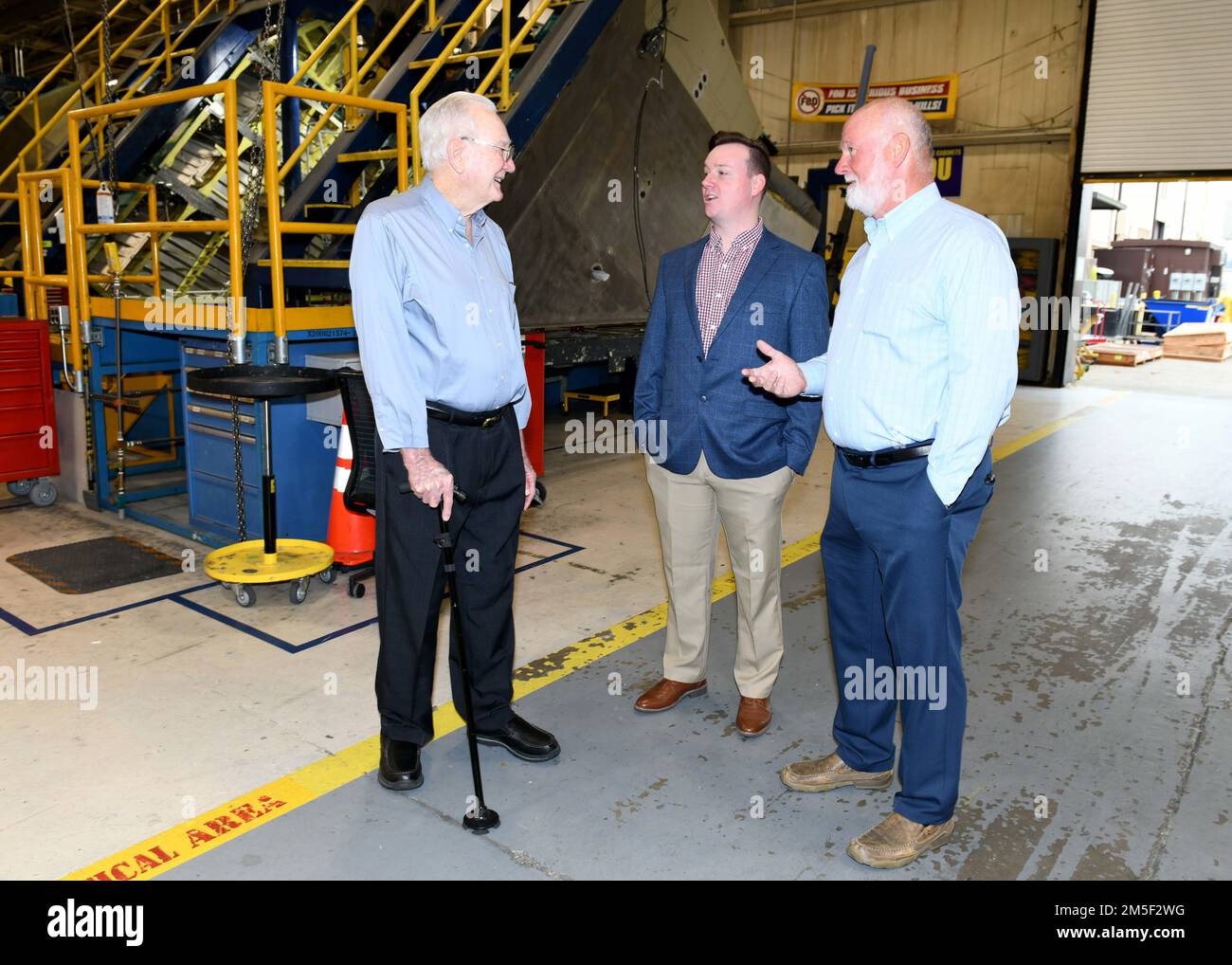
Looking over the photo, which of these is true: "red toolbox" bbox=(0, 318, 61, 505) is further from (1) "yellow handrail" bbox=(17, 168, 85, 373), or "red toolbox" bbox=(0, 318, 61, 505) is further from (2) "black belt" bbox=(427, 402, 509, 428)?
(2) "black belt" bbox=(427, 402, 509, 428)

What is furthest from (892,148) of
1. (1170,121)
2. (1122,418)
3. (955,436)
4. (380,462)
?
(1170,121)

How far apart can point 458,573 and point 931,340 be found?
5.35 ft

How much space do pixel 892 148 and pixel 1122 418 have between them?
385 inches

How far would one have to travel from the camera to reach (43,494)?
6238mm

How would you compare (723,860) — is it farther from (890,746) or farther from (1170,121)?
(1170,121)

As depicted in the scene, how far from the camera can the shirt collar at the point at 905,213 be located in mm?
2570

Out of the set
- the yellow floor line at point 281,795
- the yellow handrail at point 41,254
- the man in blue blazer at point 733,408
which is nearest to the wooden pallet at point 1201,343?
the yellow floor line at point 281,795

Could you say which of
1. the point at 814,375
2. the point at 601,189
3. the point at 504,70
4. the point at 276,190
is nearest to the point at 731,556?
the point at 814,375

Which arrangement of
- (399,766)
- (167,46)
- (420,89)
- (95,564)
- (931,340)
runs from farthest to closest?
(167,46)
(420,89)
(95,564)
(399,766)
(931,340)

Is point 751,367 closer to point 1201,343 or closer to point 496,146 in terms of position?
point 496,146

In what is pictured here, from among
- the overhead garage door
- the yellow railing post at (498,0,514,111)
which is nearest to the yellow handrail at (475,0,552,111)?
the yellow railing post at (498,0,514,111)

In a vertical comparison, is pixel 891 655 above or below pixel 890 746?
above

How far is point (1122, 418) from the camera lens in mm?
10898
